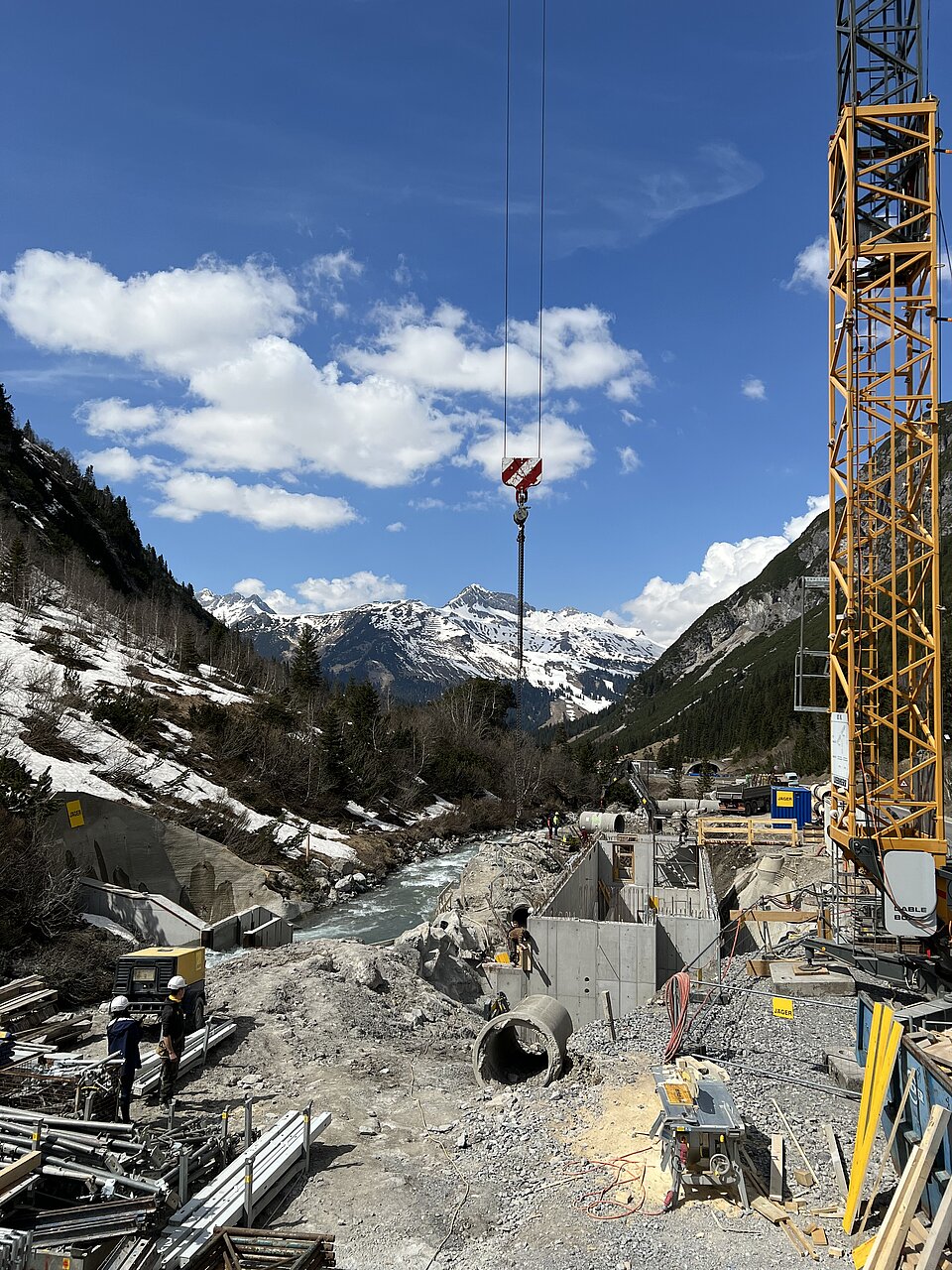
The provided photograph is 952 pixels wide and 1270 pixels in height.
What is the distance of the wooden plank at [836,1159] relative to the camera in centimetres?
973

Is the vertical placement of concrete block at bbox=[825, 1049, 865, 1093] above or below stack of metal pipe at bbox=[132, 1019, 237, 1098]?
above

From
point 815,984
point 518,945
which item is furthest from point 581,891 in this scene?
point 815,984

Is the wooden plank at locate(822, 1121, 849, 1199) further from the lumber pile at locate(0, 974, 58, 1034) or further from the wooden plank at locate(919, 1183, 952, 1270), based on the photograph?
the lumber pile at locate(0, 974, 58, 1034)

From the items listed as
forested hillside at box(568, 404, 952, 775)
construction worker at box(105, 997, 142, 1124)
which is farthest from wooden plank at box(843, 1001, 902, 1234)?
forested hillside at box(568, 404, 952, 775)

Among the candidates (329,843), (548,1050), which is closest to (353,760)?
(329,843)

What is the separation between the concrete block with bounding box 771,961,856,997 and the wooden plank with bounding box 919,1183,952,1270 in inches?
412

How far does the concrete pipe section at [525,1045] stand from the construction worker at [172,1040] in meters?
5.20

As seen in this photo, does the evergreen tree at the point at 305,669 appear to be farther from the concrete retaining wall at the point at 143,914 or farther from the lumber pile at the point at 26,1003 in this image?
the lumber pile at the point at 26,1003

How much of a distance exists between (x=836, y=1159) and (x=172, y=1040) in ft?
31.5

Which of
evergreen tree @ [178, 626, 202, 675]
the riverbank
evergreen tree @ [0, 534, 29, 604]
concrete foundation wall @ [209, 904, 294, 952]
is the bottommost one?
concrete foundation wall @ [209, 904, 294, 952]

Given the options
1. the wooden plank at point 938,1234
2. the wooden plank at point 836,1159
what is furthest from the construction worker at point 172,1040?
the wooden plank at point 938,1234

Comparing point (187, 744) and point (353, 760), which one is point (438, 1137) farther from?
point (353, 760)

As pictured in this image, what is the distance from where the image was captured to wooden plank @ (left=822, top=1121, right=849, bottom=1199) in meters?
9.73

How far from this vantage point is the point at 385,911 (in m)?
36.2
